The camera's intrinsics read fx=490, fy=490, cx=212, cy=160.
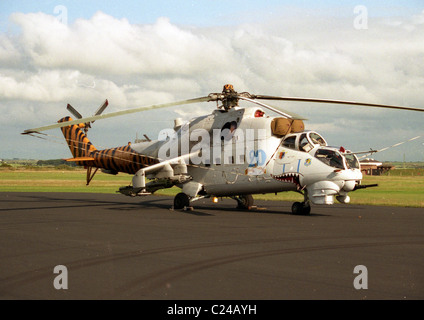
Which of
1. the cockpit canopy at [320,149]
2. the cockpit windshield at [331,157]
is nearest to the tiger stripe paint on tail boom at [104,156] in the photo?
the cockpit canopy at [320,149]

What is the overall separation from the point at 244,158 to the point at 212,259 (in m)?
12.3

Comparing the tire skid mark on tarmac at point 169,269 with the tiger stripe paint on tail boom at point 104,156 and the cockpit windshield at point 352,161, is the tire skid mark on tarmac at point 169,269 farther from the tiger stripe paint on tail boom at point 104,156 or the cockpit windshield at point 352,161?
the tiger stripe paint on tail boom at point 104,156

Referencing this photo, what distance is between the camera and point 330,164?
20.0 metres

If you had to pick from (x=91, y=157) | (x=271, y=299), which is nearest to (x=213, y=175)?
(x=91, y=157)

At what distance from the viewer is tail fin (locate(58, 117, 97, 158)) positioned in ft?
96.4

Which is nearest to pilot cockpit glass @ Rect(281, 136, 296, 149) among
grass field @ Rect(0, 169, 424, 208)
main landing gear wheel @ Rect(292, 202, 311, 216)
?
main landing gear wheel @ Rect(292, 202, 311, 216)

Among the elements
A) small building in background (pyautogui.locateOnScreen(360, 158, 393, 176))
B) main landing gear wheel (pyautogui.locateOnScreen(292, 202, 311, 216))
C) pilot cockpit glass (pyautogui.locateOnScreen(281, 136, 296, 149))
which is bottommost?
main landing gear wheel (pyautogui.locateOnScreen(292, 202, 311, 216))

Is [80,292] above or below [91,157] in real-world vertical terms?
below

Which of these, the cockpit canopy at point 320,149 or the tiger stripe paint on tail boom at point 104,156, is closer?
the cockpit canopy at point 320,149

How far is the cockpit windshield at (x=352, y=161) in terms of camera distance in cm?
2017

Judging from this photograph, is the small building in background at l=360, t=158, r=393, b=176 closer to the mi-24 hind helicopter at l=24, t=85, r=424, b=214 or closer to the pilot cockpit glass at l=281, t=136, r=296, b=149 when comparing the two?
the mi-24 hind helicopter at l=24, t=85, r=424, b=214

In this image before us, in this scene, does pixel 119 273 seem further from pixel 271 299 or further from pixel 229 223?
pixel 229 223

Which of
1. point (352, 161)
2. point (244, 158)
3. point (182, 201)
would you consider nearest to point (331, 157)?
point (352, 161)

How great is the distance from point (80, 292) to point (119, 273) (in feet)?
4.63
